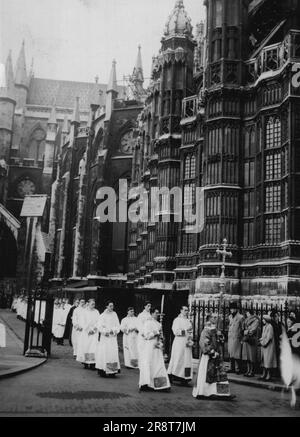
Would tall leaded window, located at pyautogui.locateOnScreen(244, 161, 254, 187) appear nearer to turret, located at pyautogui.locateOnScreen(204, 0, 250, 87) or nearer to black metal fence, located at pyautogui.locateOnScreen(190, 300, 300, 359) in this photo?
turret, located at pyautogui.locateOnScreen(204, 0, 250, 87)

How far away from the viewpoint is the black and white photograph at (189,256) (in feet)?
36.3

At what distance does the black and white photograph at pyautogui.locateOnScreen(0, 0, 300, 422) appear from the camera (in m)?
11.1

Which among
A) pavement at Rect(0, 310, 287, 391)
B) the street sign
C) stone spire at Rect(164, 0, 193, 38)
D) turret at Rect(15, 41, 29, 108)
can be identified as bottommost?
pavement at Rect(0, 310, 287, 391)

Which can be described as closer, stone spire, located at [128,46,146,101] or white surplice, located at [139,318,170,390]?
white surplice, located at [139,318,170,390]

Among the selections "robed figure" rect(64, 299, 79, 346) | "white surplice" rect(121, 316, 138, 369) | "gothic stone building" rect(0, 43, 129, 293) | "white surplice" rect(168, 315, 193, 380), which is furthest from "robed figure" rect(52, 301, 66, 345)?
"gothic stone building" rect(0, 43, 129, 293)

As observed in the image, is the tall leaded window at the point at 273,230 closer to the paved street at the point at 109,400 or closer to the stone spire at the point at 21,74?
the paved street at the point at 109,400

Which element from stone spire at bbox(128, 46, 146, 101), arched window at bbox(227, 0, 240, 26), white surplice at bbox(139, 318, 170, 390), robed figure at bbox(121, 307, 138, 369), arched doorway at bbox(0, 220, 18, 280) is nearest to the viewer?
white surplice at bbox(139, 318, 170, 390)

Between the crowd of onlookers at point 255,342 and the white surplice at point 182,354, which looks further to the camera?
the crowd of onlookers at point 255,342

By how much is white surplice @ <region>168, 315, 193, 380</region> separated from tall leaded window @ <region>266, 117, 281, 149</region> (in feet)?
34.6

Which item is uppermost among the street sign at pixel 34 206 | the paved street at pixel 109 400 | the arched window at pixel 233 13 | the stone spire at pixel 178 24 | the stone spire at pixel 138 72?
the stone spire at pixel 138 72

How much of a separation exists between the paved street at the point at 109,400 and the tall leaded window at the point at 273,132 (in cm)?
1132

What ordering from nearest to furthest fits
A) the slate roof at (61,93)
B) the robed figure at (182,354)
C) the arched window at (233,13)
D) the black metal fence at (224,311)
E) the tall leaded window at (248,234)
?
the robed figure at (182,354), the black metal fence at (224,311), the tall leaded window at (248,234), the arched window at (233,13), the slate roof at (61,93)

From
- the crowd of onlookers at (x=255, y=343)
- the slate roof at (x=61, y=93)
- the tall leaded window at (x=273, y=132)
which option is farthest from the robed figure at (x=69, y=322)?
the slate roof at (x=61, y=93)
